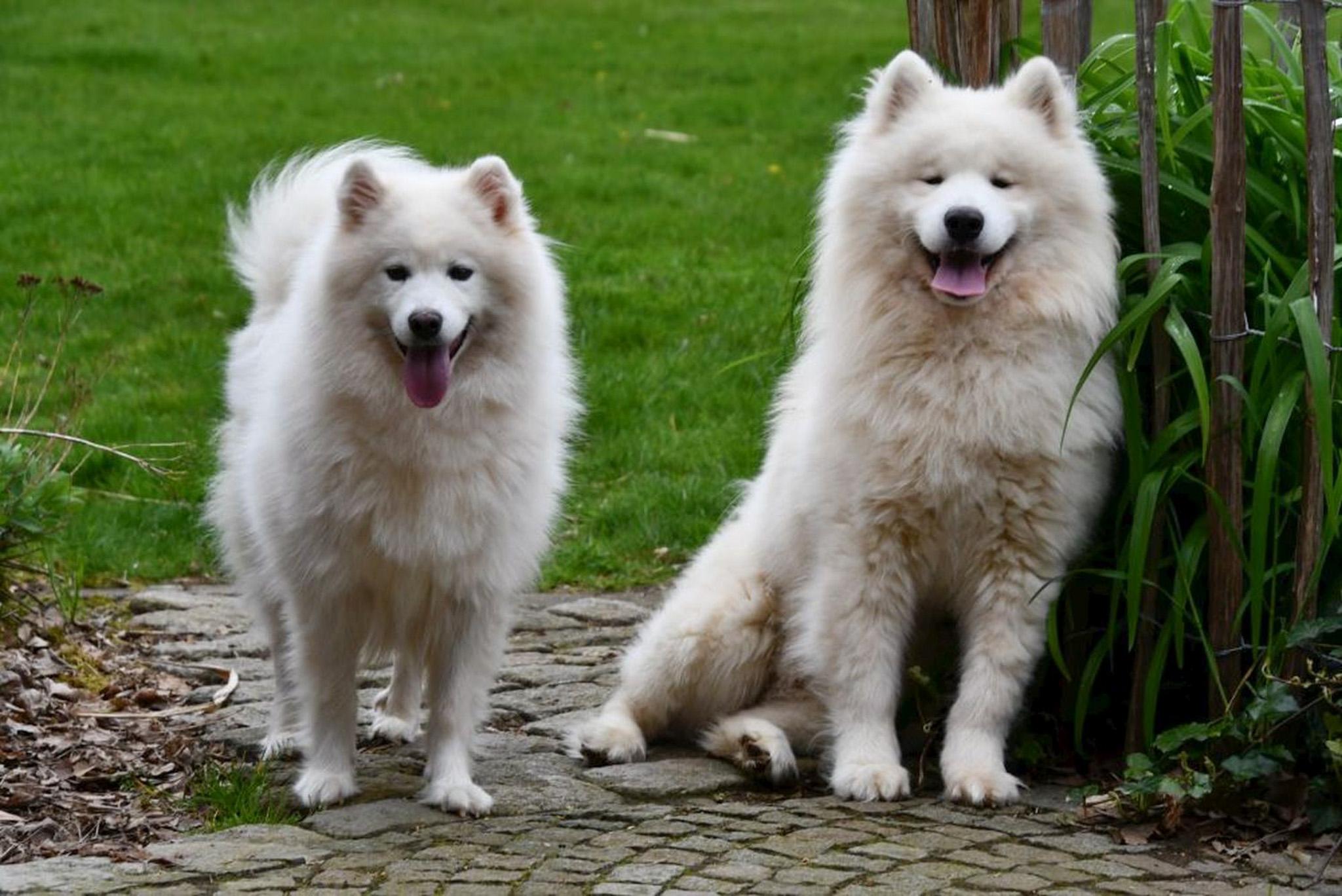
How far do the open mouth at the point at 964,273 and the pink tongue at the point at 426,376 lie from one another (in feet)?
3.76

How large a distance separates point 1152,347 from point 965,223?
0.57m

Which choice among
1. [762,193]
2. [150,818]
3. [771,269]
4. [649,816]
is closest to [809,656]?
[649,816]

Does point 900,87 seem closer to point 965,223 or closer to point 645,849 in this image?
point 965,223

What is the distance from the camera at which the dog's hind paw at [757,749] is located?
434 cm

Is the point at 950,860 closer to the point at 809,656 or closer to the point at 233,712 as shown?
the point at 809,656

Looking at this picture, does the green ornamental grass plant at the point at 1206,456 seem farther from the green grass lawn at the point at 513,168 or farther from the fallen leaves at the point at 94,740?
the fallen leaves at the point at 94,740

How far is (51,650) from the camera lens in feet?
17.4

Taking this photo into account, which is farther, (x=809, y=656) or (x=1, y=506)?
(x=1, y=506)

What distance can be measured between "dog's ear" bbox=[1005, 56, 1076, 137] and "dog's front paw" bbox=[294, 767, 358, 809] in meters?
2.21

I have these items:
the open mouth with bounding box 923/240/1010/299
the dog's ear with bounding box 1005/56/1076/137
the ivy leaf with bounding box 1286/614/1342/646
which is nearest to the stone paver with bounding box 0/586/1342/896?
the ivy leaf with bounding box 1286/614/1342/646

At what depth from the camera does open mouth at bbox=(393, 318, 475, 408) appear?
4.12 metres

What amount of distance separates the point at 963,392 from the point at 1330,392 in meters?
0.79

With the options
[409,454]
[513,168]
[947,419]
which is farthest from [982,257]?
[513,168]

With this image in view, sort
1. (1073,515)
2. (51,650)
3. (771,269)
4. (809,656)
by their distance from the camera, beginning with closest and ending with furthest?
1. (1073,515)
2. (809,656)
3. (51,650)
4. (771,269)
